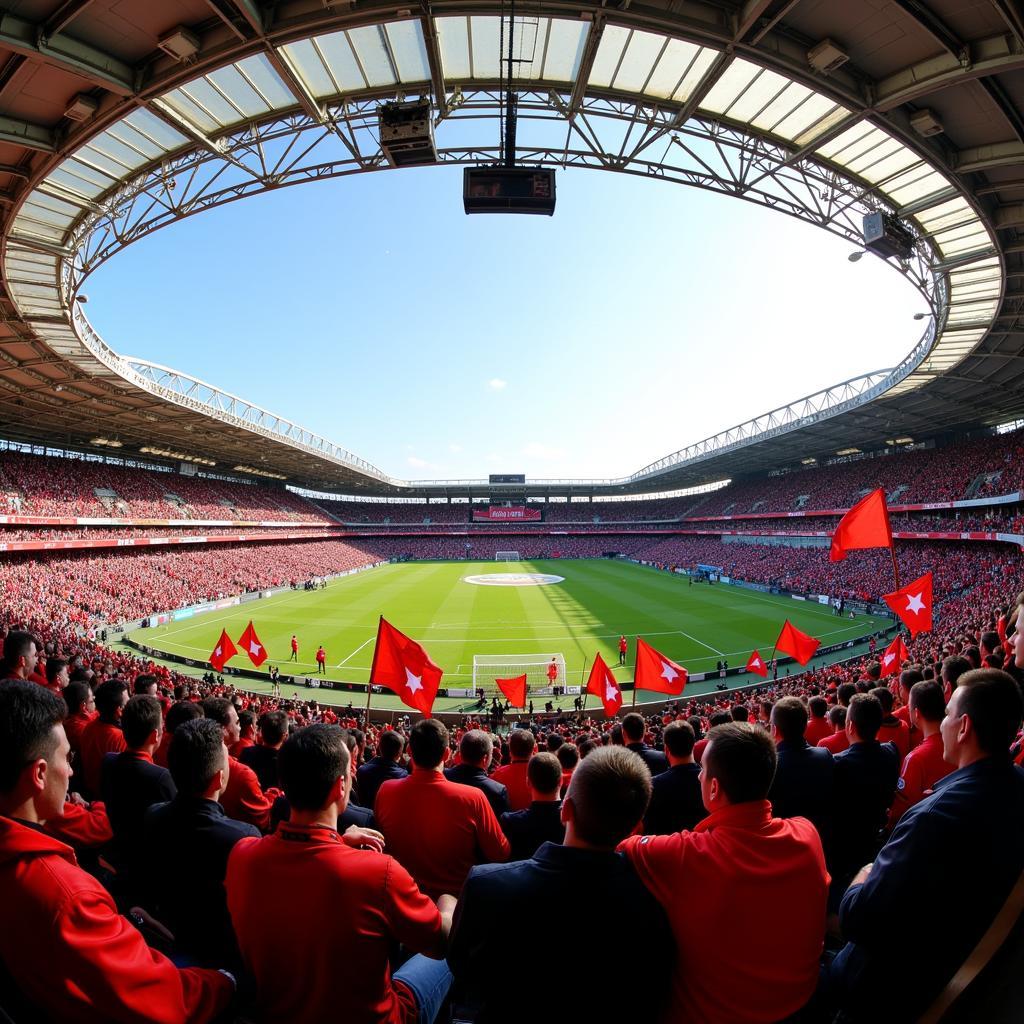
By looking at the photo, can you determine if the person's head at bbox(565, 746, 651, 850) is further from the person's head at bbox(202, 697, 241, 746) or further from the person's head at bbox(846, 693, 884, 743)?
the person's head at bbox(202, 697, 241, 746)

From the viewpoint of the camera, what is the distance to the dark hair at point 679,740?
4.26 meters

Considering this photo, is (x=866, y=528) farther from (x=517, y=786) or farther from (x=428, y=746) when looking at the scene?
(x=428, y=746)

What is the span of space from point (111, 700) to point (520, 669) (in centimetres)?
2057

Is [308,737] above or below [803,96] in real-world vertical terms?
below

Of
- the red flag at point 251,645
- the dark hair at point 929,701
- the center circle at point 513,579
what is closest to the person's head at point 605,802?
the dark hair at point 929,701

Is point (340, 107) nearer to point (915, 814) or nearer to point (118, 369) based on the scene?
point (915, 814)

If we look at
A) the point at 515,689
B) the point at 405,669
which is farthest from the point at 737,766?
the point at 515,689

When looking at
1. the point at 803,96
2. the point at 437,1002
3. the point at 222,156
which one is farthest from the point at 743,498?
the point at 437,1002

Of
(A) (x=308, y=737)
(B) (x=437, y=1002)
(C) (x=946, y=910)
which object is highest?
(A) (x=308, y=737)

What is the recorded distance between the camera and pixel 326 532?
73688mm

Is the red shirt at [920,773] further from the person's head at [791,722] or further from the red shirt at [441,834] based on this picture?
the red shirt at [441,834]

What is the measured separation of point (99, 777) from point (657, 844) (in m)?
5.43

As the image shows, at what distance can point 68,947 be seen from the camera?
1627 millimetres

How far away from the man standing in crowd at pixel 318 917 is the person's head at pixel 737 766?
1386mm
